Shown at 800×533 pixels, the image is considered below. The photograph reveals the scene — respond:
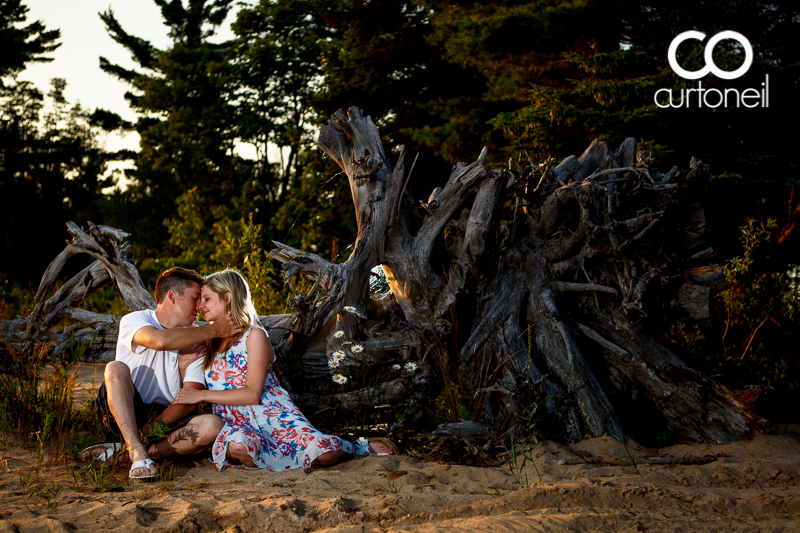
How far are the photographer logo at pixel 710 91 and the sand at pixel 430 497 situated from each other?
603cm

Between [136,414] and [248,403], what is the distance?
2.82ft

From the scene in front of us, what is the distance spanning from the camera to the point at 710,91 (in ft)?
29.5

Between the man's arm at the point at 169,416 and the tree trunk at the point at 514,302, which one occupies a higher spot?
Result: the tree trunk at the point at 514,302

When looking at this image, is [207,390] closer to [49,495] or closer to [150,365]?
[150,365]

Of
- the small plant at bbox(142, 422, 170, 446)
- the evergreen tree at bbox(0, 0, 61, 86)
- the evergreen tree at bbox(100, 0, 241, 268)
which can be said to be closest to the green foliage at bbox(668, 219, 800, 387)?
the small plant at bbox(142, 422, 170, 446)

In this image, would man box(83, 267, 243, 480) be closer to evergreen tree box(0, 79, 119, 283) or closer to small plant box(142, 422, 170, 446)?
small plant box(142, 422, 170, 446)

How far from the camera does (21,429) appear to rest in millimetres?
4703

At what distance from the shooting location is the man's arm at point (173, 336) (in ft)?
13.5

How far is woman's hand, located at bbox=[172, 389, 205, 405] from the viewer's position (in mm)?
4176

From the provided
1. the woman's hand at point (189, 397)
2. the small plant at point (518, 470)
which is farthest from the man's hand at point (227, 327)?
the small plant at point (518, 470)

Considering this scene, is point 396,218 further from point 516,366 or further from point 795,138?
point 795,138

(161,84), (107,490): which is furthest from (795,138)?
(161,84)

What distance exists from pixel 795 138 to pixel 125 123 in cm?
2430

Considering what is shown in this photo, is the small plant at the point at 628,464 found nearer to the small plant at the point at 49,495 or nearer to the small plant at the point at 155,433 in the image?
the small plant at the point at 155,433
